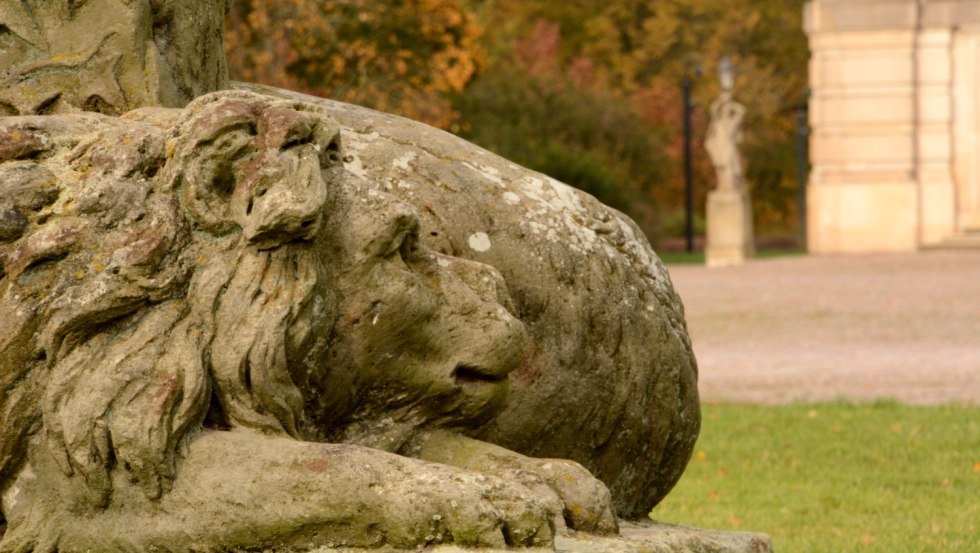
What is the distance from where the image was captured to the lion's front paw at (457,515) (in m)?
3.40

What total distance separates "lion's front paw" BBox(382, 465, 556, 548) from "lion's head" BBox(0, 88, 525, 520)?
37 centimetres

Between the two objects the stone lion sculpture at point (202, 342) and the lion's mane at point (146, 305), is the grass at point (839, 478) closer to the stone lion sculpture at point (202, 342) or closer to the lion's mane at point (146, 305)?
the stone lion sculpture at point (202, 342)

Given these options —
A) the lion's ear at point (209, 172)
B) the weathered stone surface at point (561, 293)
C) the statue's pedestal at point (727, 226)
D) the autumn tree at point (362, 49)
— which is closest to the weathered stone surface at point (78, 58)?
the weathered stone surface at point (561, 293)

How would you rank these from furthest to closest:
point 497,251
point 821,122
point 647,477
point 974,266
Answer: point 821,122
point 974,266
point 647,477
point 497,251

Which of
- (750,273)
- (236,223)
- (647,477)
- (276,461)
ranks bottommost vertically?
(750,273)

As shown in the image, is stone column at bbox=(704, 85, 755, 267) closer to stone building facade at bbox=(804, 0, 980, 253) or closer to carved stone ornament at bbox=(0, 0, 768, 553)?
stone building facade at bbox=(804, 0, 980, 253)

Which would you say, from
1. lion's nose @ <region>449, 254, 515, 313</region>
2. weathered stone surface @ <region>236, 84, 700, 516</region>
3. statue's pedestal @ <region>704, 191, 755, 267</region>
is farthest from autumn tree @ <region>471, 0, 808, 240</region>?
lion's nose @ <region>449, 254, 515, 313</region>

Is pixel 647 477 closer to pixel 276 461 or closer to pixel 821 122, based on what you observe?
pixel 276 461

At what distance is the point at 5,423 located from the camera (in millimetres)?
3549

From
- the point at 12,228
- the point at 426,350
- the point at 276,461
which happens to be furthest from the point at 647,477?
the point at 12,228

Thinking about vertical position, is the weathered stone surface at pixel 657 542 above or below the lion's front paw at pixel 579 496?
below

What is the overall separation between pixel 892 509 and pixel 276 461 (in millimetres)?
5364

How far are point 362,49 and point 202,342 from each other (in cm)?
2745

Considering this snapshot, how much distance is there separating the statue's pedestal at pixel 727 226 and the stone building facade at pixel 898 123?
278cm
